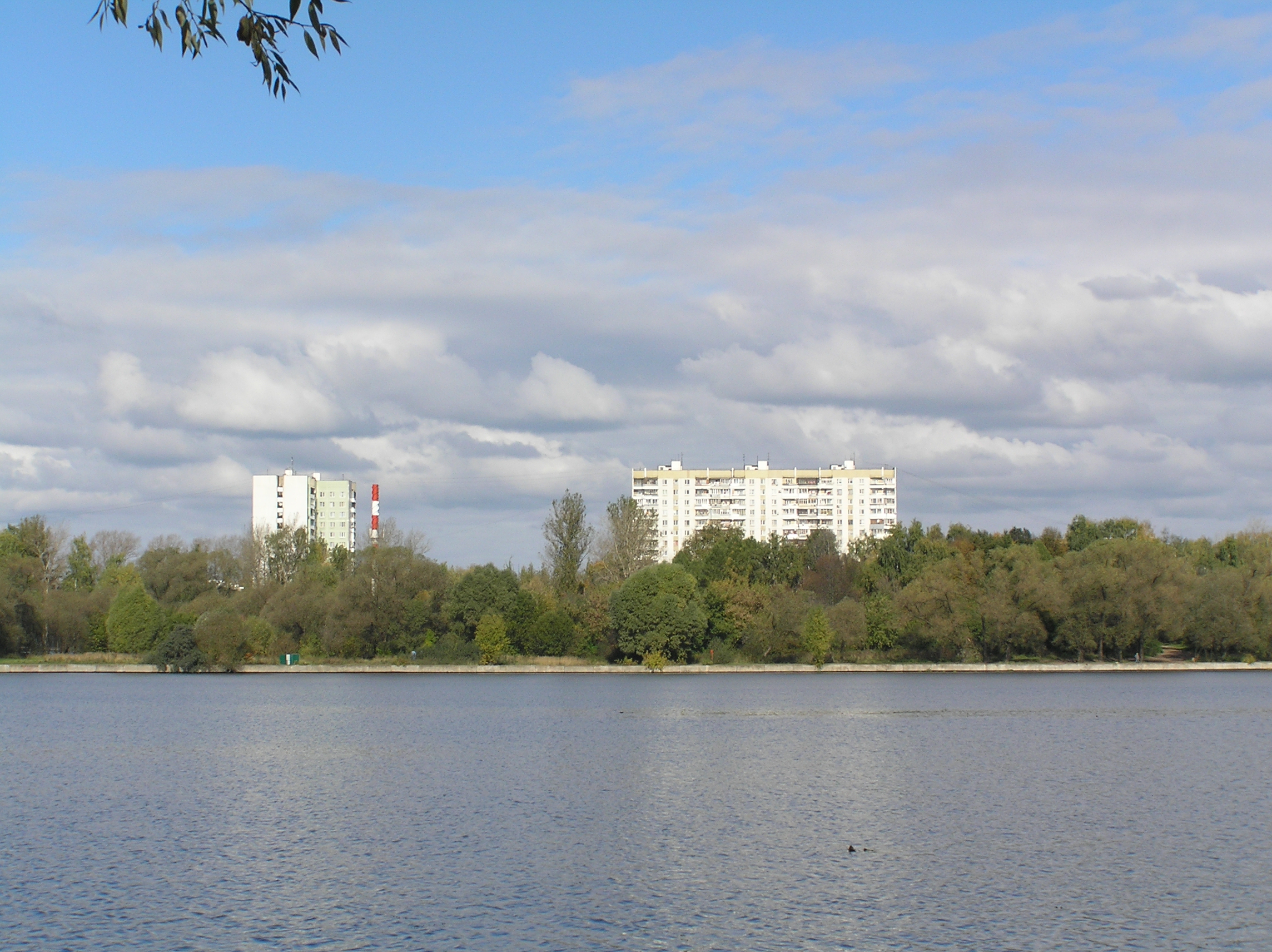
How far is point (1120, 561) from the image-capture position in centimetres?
8744

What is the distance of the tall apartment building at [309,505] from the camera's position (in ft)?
558

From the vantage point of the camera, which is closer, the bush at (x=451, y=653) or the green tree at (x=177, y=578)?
the bush at (x=451, y=653)

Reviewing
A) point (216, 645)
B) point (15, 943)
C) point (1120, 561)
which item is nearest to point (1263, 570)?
point (1120, 561)

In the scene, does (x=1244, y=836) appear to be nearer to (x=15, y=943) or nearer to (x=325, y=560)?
(x=15, y=943)

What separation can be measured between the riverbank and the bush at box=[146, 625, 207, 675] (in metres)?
3.08

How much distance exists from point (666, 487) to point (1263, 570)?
86323 millimetres

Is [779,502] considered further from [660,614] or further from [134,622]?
[134,622]

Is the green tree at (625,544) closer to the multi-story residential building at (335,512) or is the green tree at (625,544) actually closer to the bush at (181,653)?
the bush at (181,653)

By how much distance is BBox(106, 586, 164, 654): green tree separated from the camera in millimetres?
90812

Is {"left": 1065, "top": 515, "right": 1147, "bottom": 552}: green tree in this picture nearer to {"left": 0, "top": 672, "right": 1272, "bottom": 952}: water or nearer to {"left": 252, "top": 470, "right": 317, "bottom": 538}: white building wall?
{"left": 0, "top": 672, "right": 1272, "bottom": 952}: water

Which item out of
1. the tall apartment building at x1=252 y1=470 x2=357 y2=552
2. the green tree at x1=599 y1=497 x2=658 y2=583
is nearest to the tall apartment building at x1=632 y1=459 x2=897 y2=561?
the tall apartment building at x1=252 y1=470 x2=357 y2=552

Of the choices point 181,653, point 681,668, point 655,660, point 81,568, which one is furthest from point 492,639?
point 81,568

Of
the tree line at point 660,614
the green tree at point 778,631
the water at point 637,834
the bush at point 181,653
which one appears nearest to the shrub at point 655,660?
the tree line at point 660,614

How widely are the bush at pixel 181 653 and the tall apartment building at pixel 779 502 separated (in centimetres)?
8683
